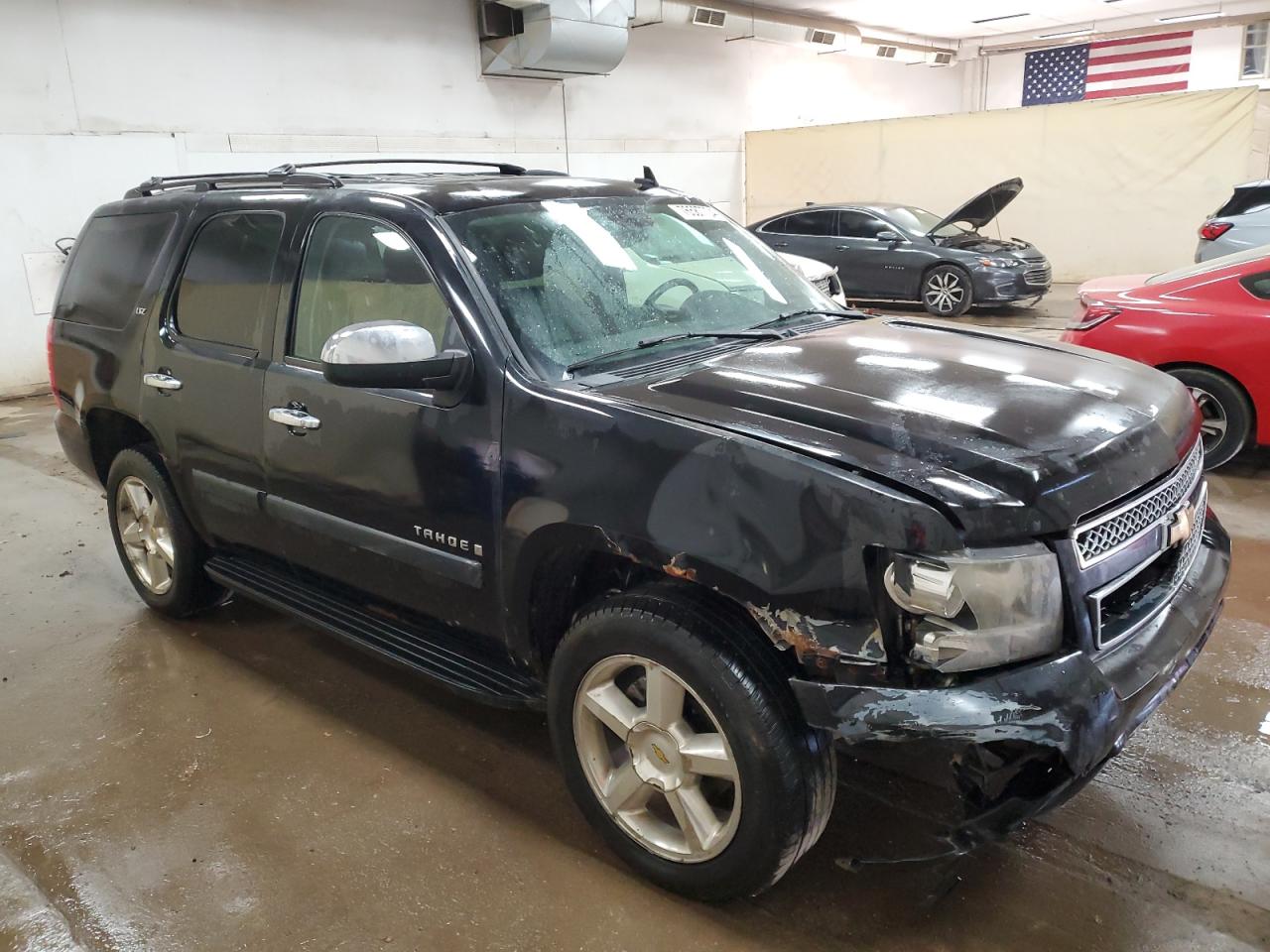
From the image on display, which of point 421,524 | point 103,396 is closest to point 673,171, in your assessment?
point 103,396

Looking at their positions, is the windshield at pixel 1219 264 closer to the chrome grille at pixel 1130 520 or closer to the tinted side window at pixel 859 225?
the chrome grille at pixel 1130 520

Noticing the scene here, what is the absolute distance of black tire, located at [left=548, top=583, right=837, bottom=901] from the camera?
210cm

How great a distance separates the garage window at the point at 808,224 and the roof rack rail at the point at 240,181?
31.8ft

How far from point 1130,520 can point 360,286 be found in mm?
2316

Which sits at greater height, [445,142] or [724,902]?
[445,142]

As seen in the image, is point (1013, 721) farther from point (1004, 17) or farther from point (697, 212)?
point (1004, 17)

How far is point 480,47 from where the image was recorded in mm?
13977

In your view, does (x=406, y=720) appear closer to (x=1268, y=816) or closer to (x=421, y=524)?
(x=421, y=524)

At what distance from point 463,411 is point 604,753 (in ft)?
3.28

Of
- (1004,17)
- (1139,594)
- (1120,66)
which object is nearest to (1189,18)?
(1120,66)

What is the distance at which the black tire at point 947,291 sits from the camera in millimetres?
11617

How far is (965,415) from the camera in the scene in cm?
226

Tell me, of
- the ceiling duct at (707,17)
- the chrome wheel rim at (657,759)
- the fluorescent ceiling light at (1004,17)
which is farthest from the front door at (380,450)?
the fluorescent ceiling light at (1004,17)

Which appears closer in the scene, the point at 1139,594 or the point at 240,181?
the point at 1139,594
